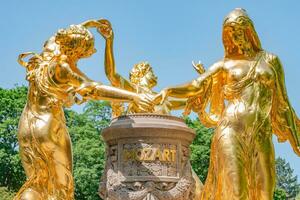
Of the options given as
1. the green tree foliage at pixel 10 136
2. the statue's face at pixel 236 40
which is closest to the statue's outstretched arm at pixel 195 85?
the statue's face at pixel 236 40

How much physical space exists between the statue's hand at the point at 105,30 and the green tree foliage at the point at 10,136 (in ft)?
57.4

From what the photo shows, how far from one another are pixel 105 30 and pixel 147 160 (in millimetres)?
2639

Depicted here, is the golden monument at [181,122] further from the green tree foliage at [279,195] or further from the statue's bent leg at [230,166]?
the green tree foliage at [279,195]

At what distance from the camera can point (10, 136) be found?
28.1 meters

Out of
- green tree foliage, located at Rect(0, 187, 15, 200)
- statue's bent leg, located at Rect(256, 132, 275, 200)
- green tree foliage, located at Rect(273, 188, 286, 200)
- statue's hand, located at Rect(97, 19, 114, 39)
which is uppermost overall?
green tree foliage, located at Rect(273, 188, 286, 200)

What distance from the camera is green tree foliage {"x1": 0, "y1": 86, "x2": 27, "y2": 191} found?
89.3 feet

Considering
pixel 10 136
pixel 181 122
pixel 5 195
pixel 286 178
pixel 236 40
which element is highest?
pixel 286 178

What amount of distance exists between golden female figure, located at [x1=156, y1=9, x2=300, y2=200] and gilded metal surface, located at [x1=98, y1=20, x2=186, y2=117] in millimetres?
698

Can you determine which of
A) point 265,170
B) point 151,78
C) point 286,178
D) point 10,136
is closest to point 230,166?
point 265,170

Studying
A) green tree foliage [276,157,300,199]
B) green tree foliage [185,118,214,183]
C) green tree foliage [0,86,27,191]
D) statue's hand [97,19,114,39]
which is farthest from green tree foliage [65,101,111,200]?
green tree foliage [276,157,300,199]

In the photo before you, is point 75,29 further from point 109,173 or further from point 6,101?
point 6,101

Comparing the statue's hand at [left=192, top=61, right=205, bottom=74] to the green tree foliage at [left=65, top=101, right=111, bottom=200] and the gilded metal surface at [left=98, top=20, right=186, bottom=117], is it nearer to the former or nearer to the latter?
the gilded metal surface at [left=98, top=20, right=186, bottom=117]

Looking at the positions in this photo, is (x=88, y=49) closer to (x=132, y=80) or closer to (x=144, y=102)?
(x=144, y=102)

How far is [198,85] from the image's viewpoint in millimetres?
9602
